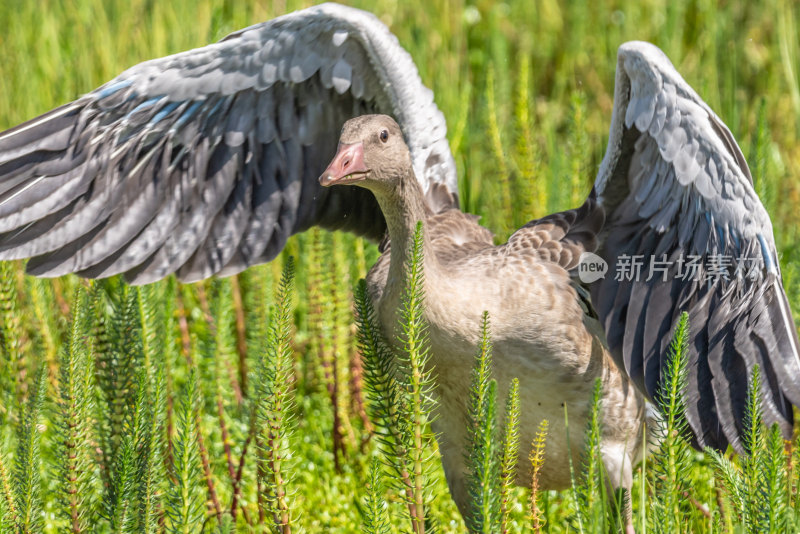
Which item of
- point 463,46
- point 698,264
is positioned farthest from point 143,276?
point 463,46

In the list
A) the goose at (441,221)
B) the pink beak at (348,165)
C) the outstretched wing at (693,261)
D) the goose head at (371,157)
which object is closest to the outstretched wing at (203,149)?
the goose at (441,221)

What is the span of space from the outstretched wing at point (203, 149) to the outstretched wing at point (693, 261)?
0.97m

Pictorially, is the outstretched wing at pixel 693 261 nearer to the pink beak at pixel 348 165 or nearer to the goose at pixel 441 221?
the goose at pixel 441 221

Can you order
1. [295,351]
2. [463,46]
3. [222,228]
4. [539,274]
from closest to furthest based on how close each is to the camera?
[539,274] → [222,228] → [295,351] → [463,46]

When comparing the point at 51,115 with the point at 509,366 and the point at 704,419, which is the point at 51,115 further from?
the point at 704,419

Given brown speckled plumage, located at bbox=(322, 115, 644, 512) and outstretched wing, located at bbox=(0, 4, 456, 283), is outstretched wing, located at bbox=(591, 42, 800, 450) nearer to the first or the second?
brown speckled plumage, located at bbox=(322, 115, 644, 512)

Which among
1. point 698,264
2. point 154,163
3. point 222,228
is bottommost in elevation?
point 698,264

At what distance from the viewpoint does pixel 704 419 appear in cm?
340

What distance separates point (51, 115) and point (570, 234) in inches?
75.9

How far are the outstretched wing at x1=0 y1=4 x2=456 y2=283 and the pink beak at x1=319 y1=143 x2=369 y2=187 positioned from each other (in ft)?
1.89

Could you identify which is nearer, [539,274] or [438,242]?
[539,274]

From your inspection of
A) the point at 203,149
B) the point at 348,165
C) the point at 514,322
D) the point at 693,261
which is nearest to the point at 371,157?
the point at 348,165

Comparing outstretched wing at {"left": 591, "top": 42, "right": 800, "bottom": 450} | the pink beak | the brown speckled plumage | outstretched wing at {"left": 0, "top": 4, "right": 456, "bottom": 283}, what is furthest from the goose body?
outstretched wing at {"left": 0, "top": 4, "right": 456, "bottom": 283}

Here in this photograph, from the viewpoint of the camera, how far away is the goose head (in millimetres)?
3213
